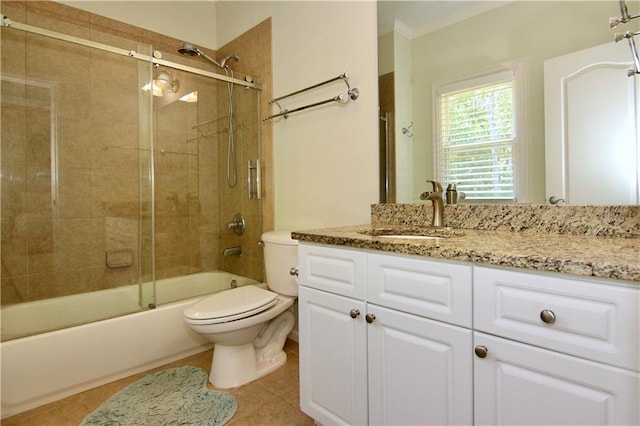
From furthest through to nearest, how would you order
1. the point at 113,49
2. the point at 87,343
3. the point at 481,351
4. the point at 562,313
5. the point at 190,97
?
the point at 190,97, the point at 113,49, the point at 87,343, the point at 481,351, the point at 562,313

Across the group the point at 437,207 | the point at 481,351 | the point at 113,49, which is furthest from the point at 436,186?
the point at 113,49

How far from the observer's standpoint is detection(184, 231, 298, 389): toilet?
5.22ft

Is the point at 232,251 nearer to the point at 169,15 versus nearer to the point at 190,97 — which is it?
the point at 190,97

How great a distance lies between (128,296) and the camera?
2.07 meters

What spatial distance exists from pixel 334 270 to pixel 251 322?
0.69 metres

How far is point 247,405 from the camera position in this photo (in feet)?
5.06

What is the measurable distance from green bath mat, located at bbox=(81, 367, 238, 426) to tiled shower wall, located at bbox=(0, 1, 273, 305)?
798 mm

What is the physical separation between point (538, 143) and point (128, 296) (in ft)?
7.65

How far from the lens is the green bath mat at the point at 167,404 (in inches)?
56.2

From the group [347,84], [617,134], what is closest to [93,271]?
[347,84]

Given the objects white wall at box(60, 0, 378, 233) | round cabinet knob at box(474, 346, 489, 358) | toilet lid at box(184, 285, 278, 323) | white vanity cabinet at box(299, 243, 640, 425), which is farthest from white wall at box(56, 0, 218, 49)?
round cabinet knob at box(474, 346, 489, 358)

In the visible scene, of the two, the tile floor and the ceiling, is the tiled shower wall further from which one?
the ceiling

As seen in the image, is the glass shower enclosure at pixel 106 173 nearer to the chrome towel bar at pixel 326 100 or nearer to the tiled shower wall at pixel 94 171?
the tiled shower wall at pixel 94 171

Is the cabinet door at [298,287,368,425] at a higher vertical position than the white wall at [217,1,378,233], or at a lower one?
lower
